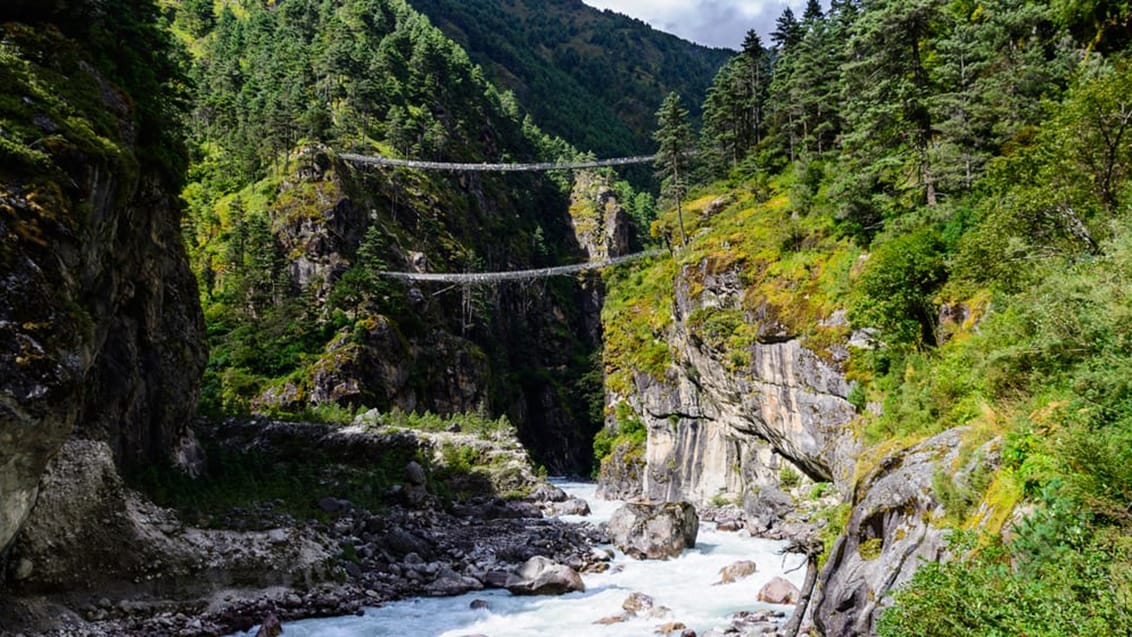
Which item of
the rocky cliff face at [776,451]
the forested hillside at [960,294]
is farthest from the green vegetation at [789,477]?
the forested hillside at [960,294]

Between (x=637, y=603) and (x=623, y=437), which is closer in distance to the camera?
(x=637, y=603)

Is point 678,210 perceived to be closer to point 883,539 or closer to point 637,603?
point 637,603

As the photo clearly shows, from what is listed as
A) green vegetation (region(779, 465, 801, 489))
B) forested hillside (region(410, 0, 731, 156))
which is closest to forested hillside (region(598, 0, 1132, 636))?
green vegetation (region(779, 465, 801, 489))

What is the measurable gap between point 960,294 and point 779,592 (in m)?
9.96

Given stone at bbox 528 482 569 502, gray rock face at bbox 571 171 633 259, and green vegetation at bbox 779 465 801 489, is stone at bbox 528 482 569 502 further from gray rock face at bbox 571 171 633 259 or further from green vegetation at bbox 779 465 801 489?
gray rock face at bbox 571 171 633 259

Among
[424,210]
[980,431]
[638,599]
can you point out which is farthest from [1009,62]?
[424,210]

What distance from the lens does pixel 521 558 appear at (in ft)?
86.3

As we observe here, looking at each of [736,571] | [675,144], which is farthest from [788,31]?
[736,571]

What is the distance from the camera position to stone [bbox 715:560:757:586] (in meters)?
22.2

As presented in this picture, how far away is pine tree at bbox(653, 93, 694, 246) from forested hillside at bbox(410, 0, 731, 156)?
81277 mm

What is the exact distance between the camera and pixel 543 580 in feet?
71.6

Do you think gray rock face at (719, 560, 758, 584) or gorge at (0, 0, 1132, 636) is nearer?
gorge at (0, 0, 1132, 636)

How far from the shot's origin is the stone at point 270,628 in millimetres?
17155

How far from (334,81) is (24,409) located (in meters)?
68.9
